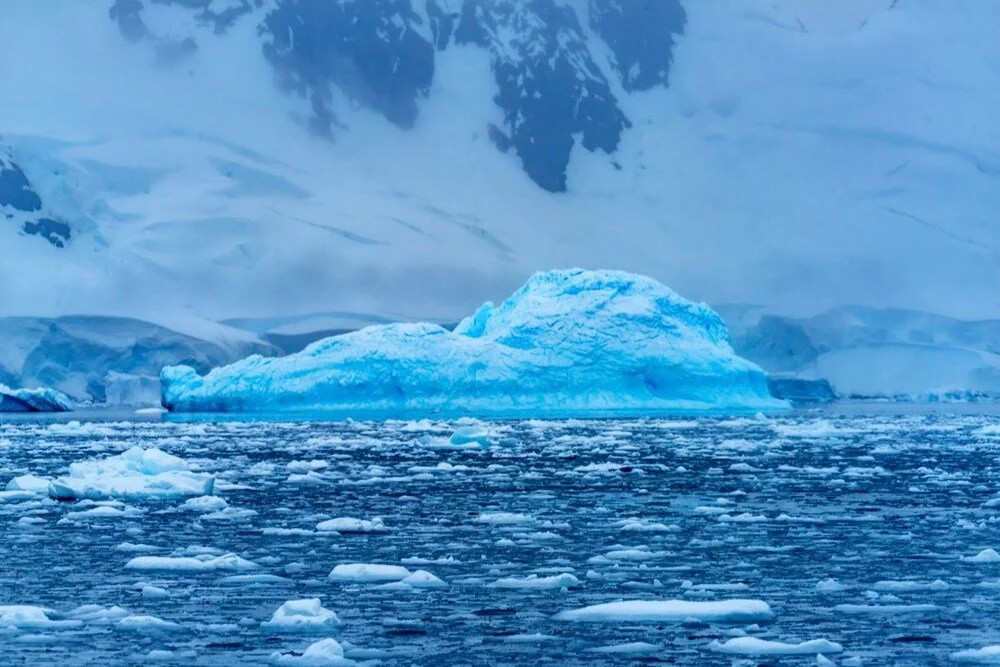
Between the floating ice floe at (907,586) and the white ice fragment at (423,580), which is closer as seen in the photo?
the floating ice floe at (907,586)

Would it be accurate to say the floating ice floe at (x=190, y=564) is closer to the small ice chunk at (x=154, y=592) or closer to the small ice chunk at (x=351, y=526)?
the small ice chunk at (x=154, y=592)

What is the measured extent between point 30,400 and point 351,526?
1546 inches

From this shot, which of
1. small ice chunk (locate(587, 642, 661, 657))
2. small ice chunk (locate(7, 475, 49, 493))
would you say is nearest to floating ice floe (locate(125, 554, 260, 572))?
small ice chunk (locate(587, 642, 661, 657))

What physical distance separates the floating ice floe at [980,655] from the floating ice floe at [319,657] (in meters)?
2.59

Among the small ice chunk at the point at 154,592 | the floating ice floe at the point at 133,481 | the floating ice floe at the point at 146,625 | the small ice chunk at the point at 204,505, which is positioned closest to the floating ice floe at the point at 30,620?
the floating ice floe at the point at 146,625

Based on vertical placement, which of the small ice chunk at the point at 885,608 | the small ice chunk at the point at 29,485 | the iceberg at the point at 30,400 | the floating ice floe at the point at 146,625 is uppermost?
the iceberg at the point at 30,400

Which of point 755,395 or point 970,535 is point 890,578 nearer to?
point 970,535

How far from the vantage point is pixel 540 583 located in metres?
7.86

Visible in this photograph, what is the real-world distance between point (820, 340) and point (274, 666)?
2455 inches

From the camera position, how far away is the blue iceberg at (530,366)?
121 feet

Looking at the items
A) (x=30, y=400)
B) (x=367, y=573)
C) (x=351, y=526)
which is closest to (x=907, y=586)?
(x=367, y=573)

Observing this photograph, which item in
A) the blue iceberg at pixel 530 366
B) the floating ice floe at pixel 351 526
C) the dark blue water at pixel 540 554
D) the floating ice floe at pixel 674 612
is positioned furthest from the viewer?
the blue iceberg at pixel 530 366

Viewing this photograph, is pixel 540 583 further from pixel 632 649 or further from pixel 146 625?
pixel 146 625

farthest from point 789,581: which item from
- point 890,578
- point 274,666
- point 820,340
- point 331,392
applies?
point 820,340
